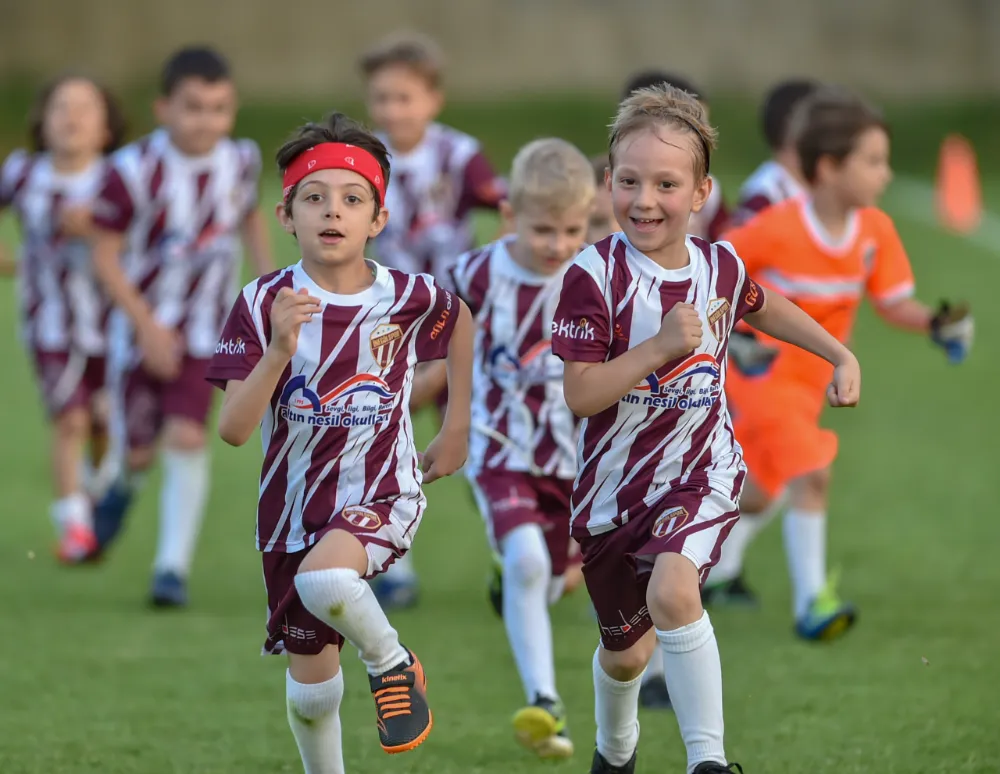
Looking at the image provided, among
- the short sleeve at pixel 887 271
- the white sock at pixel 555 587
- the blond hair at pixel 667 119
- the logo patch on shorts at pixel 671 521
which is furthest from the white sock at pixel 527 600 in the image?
the short sleeve at pixel 887 271

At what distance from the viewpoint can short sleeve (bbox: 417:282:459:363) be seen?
14.5 feet

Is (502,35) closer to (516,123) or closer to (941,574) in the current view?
(516,123)

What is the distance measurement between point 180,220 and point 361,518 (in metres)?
3.46

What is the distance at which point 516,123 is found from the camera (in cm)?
3016

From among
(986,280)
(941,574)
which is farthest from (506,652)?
(986,280)

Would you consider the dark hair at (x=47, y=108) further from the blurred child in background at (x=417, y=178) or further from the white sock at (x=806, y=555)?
the white sock at (x=806, y=555)

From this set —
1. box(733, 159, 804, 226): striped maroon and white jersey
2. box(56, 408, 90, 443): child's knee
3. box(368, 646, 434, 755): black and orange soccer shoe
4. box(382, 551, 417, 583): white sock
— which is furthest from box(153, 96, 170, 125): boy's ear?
box(368, 646, 434, 755): black and orange soccer shoe

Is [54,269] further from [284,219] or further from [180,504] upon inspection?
[284,219]

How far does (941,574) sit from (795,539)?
1271 mm

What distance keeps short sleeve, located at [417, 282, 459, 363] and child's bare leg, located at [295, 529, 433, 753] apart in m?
0.56

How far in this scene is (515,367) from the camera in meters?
5.55

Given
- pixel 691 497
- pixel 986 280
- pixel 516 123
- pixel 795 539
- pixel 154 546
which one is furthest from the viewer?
pixel 516 123

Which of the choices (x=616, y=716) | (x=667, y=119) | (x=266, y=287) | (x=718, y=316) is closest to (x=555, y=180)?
(x=667, y=119)

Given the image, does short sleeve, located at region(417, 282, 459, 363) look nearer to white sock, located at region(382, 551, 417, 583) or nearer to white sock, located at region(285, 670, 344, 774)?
white sock, located at region(285, 670, 344, 774)
